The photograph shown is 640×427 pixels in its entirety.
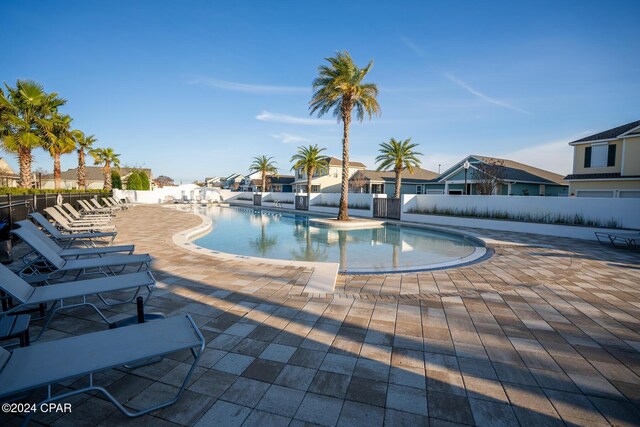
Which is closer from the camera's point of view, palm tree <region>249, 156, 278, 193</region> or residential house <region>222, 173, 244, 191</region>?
palm tree <region>249, 156, 278, 193</region>

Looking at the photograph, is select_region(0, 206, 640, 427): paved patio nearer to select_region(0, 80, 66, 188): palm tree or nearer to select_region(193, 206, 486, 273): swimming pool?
select_region(193, 206, 486, 273): swimming pool

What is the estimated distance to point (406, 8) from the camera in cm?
1305

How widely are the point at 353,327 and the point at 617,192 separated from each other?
25011 mm

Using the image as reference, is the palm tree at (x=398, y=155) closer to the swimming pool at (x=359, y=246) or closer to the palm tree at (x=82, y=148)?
the swimming pool at (x=359, y=246)

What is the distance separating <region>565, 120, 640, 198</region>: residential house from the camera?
1903cm

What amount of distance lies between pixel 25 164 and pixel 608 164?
3774 centimetres

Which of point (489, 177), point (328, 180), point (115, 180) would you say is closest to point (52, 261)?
point (489, 177)

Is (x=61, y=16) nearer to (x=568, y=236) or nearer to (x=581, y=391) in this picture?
(x=581, y=391)

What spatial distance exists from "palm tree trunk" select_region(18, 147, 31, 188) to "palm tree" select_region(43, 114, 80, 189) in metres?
2.26

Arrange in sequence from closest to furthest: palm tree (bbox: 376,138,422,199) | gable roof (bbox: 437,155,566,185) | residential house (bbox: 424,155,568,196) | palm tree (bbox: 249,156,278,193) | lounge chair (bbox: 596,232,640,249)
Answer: lounge chair (bbox: 596,232,640,249), residential house (bbox: 424,155,568,196), gable roof (bbox: 437,155,566,185), palm tree (bbox: 376,138,422,199), palm tree (bbox: 249,156,278,193)

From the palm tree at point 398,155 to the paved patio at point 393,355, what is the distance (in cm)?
2691

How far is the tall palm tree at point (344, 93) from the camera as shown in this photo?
1745 centimetres

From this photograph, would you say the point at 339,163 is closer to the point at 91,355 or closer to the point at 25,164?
the point at 25,164

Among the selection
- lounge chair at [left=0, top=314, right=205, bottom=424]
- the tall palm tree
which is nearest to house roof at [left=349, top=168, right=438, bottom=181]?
the tall palm tree
